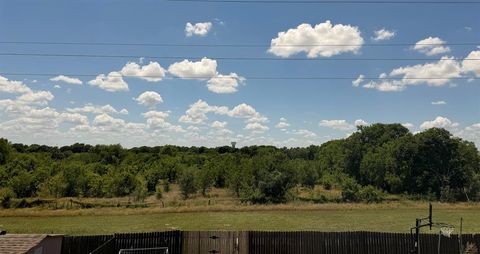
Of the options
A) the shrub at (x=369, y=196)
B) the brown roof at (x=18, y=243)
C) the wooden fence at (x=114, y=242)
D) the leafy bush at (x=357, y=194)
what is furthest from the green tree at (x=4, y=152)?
the brown roof at (x=18, y=243)

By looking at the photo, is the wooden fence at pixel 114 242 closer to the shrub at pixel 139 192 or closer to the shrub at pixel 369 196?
the shrub at pixel 139 192

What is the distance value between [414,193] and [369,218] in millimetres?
28298

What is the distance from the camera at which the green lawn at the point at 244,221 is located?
105ft

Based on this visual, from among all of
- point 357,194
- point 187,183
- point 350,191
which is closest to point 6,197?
point 187,183

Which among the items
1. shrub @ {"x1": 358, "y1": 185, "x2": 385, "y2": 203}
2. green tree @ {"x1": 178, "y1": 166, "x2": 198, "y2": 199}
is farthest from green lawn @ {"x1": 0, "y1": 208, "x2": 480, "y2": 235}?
green tree @ {"x1": 178, "y1": 166, "x2": 198, "y2": 199}

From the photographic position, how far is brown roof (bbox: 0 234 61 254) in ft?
44.7

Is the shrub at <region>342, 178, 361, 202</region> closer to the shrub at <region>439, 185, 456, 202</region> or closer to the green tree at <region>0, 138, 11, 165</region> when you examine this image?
the shrub at <region>439, 185, 456, 202</region>

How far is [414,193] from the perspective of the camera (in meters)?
63.0

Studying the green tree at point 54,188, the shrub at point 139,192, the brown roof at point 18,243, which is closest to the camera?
the brown roof at point 18,243

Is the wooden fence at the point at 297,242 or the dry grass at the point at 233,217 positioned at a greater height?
the wooden fence at the point at 297,242

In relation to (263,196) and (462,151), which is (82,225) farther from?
(462,151)

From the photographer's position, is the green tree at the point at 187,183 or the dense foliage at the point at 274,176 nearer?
the dense foliage at the point at 274,176

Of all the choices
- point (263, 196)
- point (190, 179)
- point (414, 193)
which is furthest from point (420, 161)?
point (190, 179)

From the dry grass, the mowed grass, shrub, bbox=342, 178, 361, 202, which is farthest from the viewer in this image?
shrub, bbox=342, 178, 361, 202
